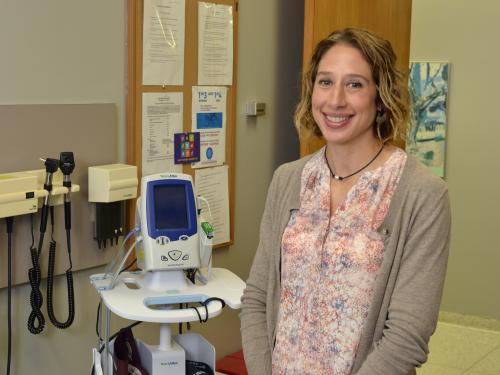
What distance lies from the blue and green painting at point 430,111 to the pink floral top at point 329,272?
275 cm

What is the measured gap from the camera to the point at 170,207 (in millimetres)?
2316

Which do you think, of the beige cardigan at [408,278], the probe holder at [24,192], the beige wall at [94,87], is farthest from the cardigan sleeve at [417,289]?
the beige wall at [94,87]

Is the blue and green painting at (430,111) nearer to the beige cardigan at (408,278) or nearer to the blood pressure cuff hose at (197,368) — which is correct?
the blood pressure cuff hose at (197,368)

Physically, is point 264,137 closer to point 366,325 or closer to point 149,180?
point 149,180

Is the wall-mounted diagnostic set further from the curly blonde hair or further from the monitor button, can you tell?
the curly blonde hair

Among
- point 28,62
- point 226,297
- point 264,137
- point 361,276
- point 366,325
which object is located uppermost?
point 28,62

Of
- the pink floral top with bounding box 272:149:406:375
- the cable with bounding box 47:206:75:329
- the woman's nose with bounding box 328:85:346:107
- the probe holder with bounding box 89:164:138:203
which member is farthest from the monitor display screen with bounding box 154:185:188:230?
the woman's nose with bounding box 328:85:346:107

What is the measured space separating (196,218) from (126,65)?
0.67m

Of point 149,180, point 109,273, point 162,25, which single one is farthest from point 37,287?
point 162,25

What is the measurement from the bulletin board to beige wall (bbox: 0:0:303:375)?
35mm

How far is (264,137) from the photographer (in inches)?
131

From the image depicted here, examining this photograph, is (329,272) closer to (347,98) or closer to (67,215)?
(347,98)

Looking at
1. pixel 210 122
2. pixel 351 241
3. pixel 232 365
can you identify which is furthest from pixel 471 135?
pixel 351 241

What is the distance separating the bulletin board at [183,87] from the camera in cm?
262
